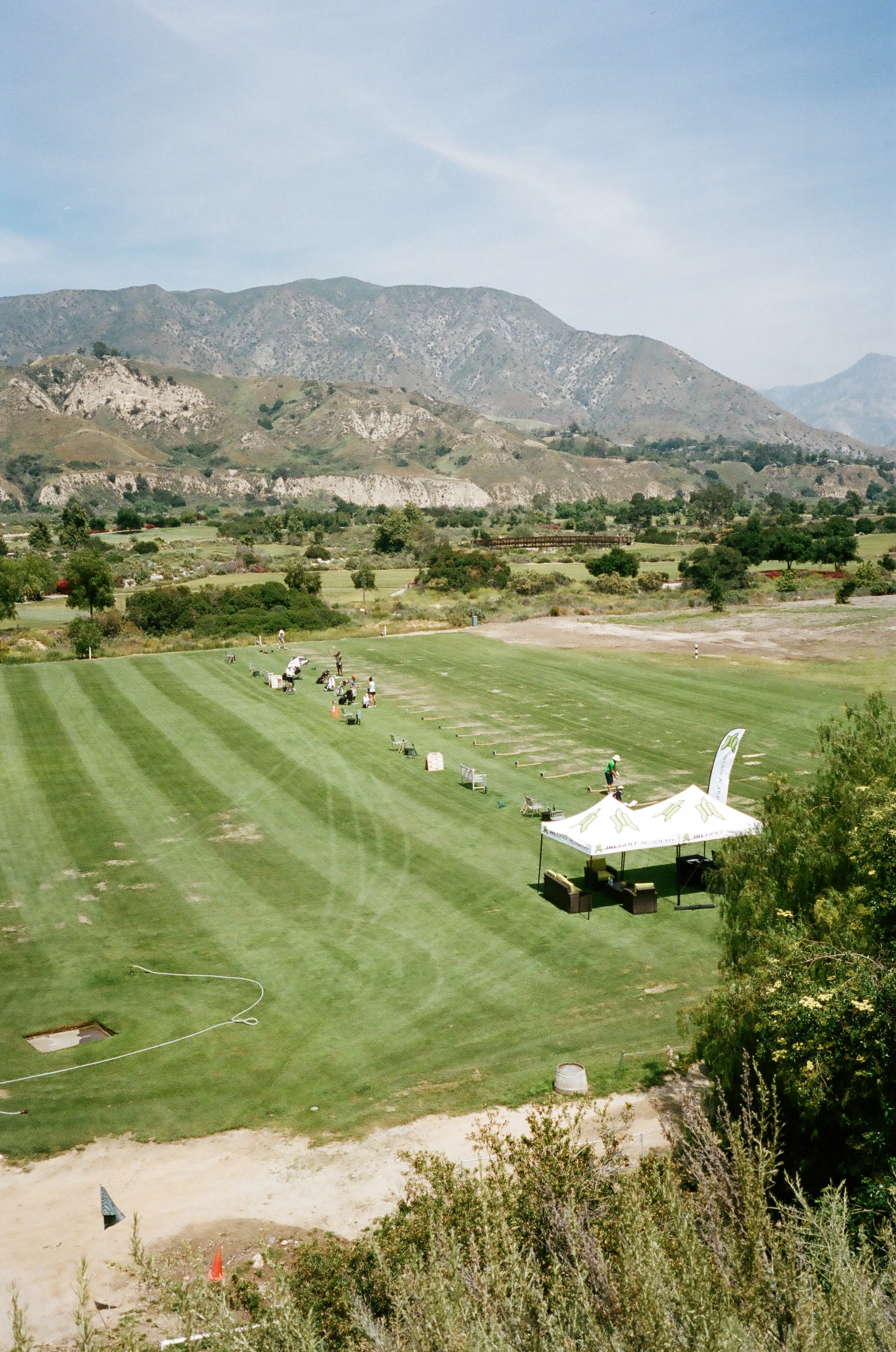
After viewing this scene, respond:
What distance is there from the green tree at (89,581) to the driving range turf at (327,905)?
2130 centimetres

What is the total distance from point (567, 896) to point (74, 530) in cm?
12296

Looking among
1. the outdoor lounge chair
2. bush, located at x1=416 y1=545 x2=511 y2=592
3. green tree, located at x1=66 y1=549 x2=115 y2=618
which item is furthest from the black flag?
bush, located at x1=416 y1=545 x2=511 y2=592

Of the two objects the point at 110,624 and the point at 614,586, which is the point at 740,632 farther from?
the point at 110,624

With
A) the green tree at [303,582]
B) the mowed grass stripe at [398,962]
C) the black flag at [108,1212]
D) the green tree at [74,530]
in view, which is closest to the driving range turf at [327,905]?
the mowed grass stripe at [398,962]

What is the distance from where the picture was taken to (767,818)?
14.5 metres

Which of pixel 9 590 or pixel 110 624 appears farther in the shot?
pixel 110 624

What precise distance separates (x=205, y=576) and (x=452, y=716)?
64.3 metres

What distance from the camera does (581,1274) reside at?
276 inches

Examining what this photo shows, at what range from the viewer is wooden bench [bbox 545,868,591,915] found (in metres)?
21.0

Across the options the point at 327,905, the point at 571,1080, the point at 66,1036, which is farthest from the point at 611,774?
the point at 66,1036

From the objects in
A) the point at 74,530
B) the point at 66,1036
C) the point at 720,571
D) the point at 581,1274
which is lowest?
the point at 66,1036

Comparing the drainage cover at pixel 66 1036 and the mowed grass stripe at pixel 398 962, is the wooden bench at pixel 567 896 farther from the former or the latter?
the drainage cover at pixel 66 1036

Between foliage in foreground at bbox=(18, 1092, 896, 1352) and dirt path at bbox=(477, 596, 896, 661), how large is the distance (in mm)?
43057

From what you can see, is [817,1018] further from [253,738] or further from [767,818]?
[253,738]
